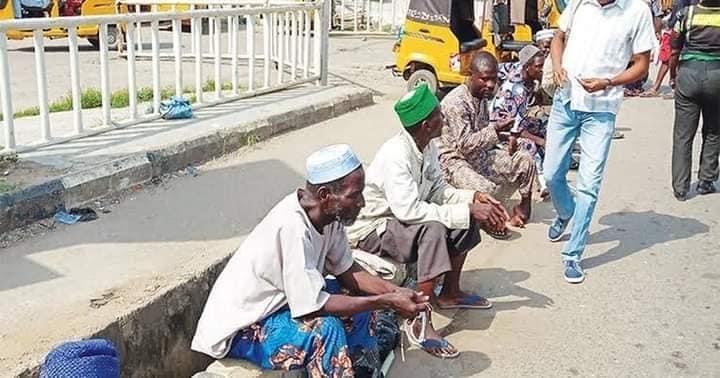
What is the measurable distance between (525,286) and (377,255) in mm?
1154

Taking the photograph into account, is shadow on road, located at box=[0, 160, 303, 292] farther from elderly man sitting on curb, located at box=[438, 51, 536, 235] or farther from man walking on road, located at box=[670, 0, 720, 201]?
man walking on road, located at box=[670, 0, 720, 201]

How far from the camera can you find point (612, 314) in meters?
4.28

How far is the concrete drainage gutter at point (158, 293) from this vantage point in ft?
11.1

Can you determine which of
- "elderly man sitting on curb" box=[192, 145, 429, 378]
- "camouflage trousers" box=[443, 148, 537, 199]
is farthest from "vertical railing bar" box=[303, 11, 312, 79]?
"elderly man sitting on curb" box=[192, 145, 429, 378]

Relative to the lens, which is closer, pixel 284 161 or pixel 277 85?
pixel 284 161

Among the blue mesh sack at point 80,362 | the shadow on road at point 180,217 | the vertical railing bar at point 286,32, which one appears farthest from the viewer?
the vertical railing bar at point 286,32

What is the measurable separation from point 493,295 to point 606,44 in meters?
1.64

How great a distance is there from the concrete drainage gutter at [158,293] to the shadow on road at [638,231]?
257cm

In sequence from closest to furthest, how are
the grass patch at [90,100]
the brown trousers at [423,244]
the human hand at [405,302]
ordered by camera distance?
the human hand at [405,302], the brown trousers at [423,244], the grass patch at [90,100]

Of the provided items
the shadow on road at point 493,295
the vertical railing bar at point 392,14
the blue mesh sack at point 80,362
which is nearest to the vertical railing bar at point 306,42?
the shadow on road at point 493,295

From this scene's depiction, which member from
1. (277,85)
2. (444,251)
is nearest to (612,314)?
(444,251)

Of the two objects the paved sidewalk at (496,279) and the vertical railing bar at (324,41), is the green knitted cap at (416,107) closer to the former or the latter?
the paved sidewalk at (496,279)

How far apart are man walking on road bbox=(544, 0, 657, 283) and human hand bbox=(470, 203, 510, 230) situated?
1.00 m

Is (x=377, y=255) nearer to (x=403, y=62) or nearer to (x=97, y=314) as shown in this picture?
(x=97, y=314)
